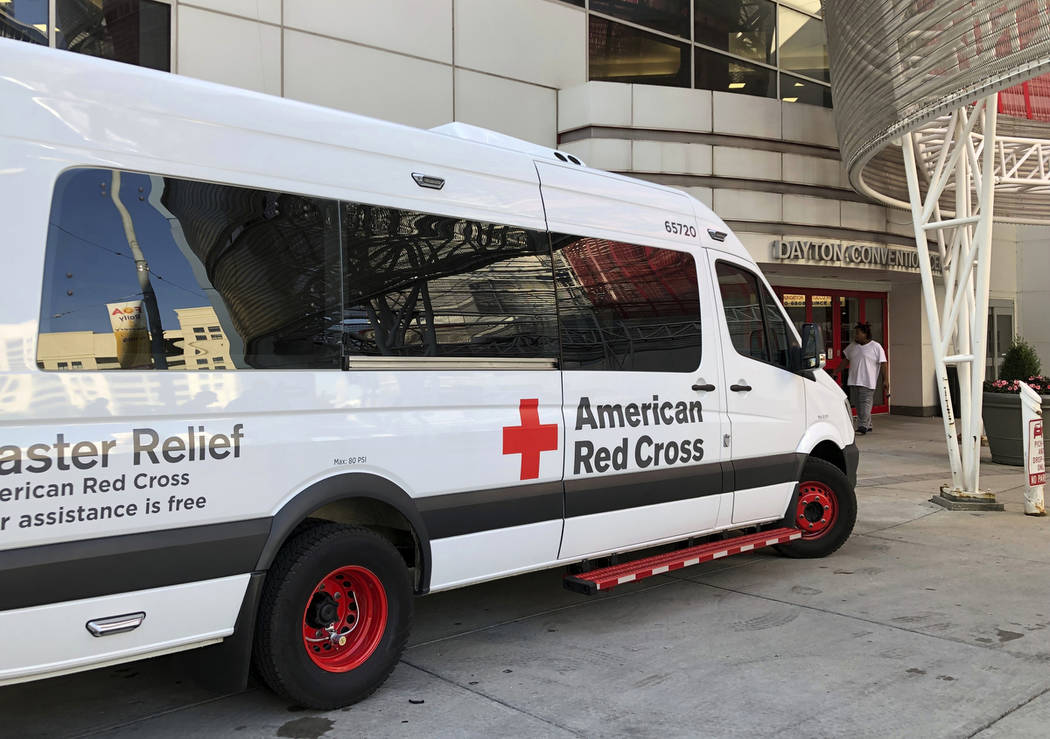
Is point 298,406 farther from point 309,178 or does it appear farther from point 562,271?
point 562,271

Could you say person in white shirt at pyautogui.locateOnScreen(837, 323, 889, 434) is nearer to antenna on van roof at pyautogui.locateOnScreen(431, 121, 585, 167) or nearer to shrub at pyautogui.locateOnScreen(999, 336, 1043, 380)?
shrub at pyautogui.locateOnScreen(999, 336, 1043, 380)

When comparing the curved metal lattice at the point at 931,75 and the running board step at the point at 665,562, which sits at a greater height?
the curved metal lattice at the point at 931,75

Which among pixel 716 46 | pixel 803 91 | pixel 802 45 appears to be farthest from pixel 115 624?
pixel 802 45

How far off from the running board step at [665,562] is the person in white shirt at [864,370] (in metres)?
9.63

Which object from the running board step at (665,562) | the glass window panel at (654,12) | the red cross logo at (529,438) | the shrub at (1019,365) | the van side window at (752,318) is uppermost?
the glass window panel at (654,12)

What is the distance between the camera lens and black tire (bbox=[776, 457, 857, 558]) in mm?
6828

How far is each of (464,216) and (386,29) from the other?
25.0 ft

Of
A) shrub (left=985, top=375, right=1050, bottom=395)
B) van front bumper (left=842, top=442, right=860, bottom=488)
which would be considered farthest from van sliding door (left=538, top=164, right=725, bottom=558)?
shrub (left=985, top=375, right=1050, bottom=395)

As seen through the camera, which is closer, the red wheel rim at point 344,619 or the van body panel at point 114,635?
the van body panel at point 114,635

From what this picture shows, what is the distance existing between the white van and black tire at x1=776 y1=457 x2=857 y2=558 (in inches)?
47.3

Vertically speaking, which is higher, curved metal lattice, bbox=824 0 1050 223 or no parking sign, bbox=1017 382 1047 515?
curved metal lattice, bbox=824 0 1050 223

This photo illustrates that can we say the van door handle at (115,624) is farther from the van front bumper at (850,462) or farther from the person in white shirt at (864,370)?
the person in white shirt at (864,370)

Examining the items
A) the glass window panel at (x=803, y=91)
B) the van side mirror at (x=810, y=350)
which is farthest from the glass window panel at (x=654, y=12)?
the van side mirror at (x=810, y=350)

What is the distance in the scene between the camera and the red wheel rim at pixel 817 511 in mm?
6875
